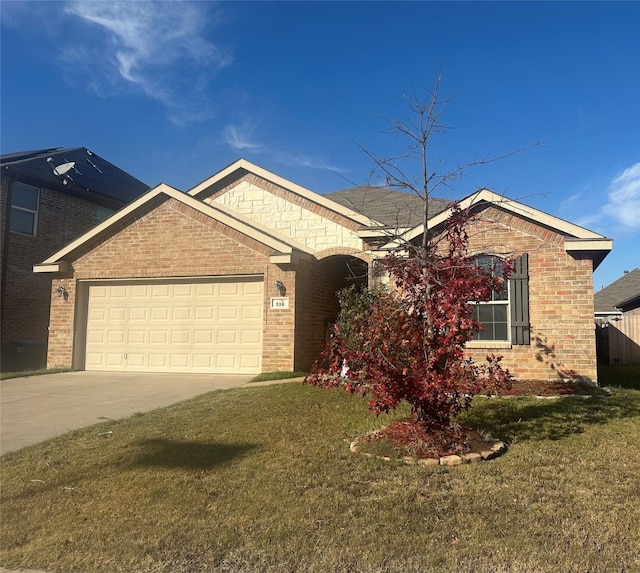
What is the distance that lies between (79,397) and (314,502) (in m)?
6.87

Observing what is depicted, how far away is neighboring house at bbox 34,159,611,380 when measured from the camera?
10.4m

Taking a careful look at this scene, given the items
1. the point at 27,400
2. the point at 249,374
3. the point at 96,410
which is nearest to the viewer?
the point at 96,410

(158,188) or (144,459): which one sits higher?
(158,188)

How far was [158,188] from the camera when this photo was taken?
42.4 feet

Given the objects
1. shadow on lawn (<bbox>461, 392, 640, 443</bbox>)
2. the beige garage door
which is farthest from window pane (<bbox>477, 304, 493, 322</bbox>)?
the beige garage door

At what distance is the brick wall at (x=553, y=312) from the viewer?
9.66m

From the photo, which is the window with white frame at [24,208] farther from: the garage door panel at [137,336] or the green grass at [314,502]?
the green grass at [314,502]

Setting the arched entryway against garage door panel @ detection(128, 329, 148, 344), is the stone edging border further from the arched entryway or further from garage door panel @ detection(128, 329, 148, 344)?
garage door panel @ detection(128, 329, 148, 344)

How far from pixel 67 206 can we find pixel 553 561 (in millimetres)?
18256

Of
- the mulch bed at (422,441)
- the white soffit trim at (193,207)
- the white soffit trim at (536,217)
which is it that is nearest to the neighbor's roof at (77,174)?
the white soffit trim at (193,207)

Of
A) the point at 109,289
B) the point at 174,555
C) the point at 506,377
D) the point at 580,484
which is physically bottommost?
the point at 174,555

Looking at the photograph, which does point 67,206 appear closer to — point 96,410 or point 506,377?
point 96,410

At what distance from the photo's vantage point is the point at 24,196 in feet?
54.4

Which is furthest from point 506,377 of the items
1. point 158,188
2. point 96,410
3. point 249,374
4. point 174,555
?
point 158,188
